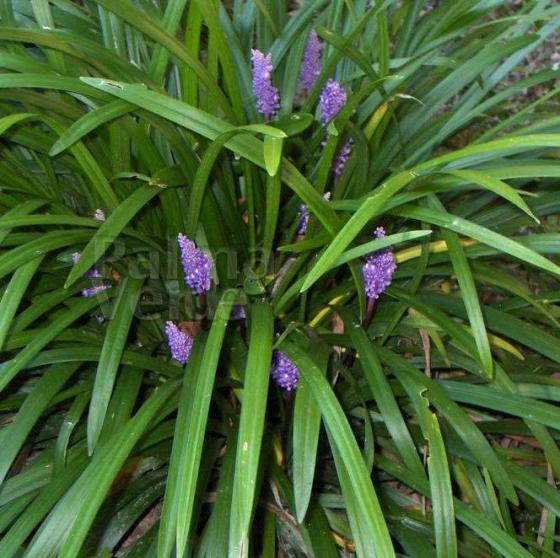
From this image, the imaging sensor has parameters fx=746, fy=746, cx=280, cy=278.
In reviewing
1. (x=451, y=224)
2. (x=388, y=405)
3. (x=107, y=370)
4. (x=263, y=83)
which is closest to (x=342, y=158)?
(x=263, y=83)

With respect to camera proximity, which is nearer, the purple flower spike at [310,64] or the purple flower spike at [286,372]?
the purple flower spike at [286,372]

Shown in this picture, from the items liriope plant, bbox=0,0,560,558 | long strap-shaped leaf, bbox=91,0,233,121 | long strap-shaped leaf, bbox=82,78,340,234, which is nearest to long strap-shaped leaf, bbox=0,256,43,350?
liriope plant, bbox=0,0,560,558

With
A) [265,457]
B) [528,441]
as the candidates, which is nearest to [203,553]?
[265,457]

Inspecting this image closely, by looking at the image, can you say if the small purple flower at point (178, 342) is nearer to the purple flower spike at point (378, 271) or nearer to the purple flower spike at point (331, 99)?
the purple flower spike at point (378, 271)

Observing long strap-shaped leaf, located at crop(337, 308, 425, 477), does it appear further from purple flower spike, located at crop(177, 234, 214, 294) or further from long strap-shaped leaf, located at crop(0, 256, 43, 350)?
long strap-shaped leaf, located at crop(0, 256, 43, 350)

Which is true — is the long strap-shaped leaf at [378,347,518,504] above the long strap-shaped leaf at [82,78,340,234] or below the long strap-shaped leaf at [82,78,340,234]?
below

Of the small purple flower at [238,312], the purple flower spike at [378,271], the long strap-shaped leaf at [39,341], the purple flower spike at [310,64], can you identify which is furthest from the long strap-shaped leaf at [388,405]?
the purple flower spike at [310,64]

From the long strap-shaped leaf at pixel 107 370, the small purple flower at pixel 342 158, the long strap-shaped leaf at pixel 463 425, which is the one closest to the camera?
the long strap-shaped leaf at pixel 107 370

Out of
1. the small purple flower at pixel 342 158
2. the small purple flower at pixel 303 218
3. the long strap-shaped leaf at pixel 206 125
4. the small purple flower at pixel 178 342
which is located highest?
the small purple flower at pixel 342 158

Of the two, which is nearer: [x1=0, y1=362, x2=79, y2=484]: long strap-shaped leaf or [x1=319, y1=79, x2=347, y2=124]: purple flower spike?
[x1=0, y1=362, x2=79, y2=484]: long strap-shaped leaf
